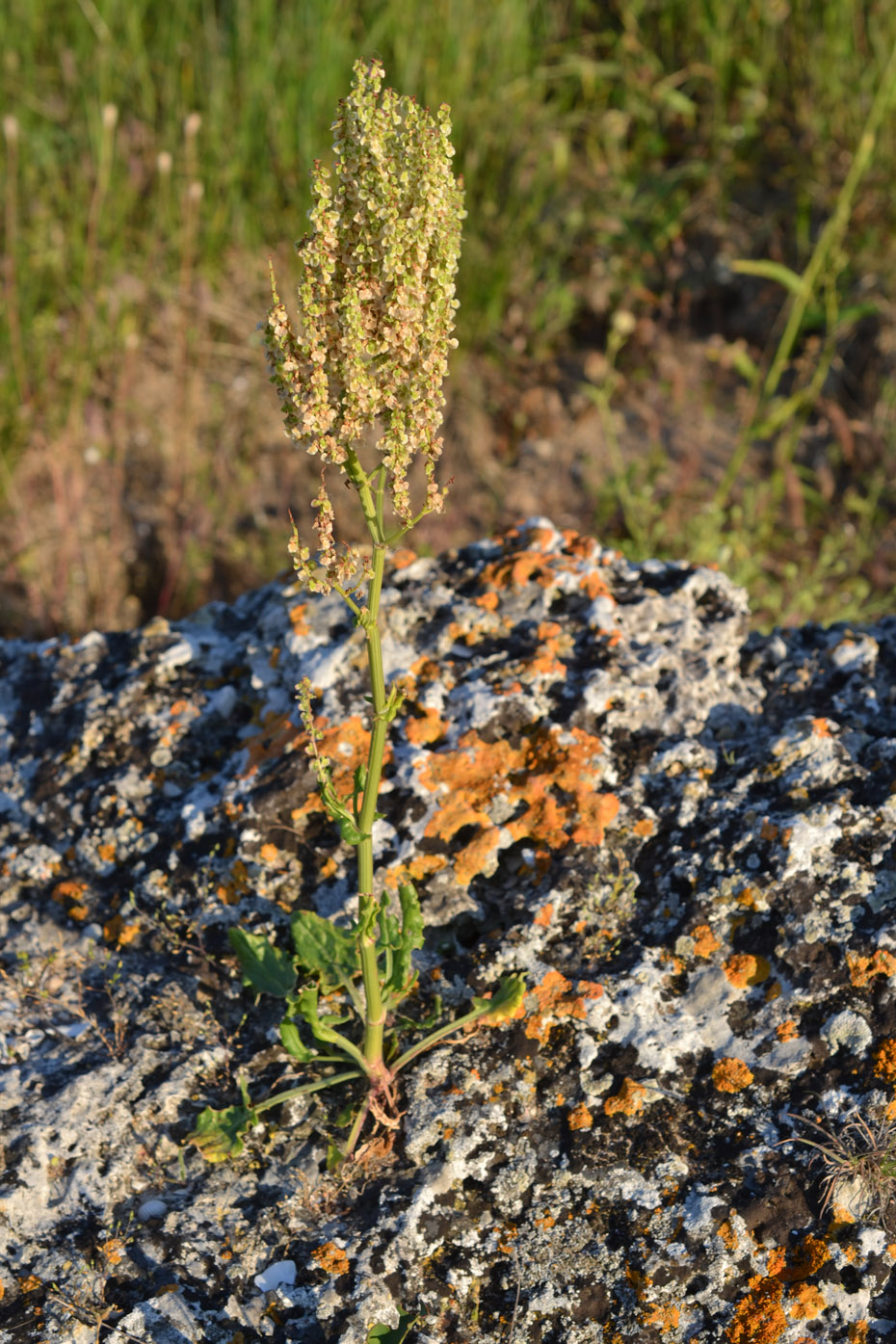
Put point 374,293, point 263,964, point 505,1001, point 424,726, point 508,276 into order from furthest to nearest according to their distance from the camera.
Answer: point 508,276 < point 424,726 < point 263,964 < point 505,1001 < point 374,293

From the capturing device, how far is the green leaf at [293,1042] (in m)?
1.81

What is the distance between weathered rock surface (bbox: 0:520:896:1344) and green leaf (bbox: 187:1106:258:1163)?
0.19 ft

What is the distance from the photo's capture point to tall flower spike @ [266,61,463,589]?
141cm

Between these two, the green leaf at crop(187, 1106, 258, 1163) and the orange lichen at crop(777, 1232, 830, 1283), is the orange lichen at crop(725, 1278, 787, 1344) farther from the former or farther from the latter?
the green leaf at crop(187, 1106, 258, 1163)

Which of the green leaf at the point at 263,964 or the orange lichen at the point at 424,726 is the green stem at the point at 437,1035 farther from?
the orange lichen at the point at 424,726

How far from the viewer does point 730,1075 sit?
1.86 meters

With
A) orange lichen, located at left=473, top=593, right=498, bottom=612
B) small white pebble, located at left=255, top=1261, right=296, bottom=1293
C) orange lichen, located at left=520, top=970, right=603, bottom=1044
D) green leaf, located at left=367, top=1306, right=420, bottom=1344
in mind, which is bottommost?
small white pebble, located at left=255, top=1261, right=296, bottom=1293

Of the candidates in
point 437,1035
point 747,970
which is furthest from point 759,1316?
point 437,1035

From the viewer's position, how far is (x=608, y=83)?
210 inches

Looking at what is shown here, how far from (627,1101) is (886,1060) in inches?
17.7

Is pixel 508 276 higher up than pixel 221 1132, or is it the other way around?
pixel 508 276

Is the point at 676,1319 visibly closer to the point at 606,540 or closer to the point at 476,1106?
the point at 476,1106

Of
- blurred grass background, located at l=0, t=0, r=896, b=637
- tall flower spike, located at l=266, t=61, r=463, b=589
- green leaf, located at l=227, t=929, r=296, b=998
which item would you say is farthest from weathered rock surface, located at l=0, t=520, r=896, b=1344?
blurred grass background, located at l=0, t=0, r=896, b=637

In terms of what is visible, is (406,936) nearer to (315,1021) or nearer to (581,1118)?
(315,1021)
